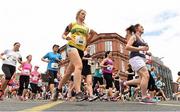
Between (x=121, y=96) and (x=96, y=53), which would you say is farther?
(x=96, y=53)

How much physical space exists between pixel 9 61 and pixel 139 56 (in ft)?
16.1

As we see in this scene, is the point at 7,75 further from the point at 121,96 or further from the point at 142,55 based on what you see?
the point at 121,96

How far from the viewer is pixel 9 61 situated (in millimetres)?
11352

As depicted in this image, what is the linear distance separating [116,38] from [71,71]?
68690 mm

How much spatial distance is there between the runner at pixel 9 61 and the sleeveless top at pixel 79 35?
3.86m

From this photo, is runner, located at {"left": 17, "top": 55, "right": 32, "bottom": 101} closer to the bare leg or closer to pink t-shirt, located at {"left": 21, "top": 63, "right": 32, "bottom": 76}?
pink t-shirt, located at {"left": 21, "top": 63, "right": 32, "bottom": 76}

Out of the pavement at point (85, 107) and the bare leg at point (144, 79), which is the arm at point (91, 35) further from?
the pavement at point (85, 107)

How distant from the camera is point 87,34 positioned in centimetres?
805

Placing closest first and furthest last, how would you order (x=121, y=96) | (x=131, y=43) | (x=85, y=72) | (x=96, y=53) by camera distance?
(x=131, y=43) < (x=85, y=72) < (x=121, y=96) < (x=96, y=53)

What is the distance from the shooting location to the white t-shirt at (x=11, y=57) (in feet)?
37.2

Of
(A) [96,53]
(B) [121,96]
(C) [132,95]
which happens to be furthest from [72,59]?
(A) [96,53]

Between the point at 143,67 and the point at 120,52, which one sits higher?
the point at 120,52

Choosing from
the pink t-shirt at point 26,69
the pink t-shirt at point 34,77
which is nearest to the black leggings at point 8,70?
the pink t-shirt at point 26,69

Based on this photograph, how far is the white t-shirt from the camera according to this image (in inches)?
447
